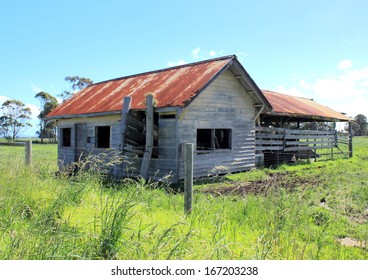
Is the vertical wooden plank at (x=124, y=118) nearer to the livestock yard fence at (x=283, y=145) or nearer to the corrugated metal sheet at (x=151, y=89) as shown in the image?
the corrugated metal sheet at (x=151, y=89)

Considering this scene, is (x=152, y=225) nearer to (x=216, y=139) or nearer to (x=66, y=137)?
(x=216, y=139)

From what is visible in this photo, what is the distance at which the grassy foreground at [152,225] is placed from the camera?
11.2ft

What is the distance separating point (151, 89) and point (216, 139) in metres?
3.70

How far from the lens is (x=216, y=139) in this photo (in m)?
14.8

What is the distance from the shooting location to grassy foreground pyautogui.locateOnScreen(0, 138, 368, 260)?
3.43 m

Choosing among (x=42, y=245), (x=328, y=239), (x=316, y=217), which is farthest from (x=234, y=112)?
(x=42, y=245)

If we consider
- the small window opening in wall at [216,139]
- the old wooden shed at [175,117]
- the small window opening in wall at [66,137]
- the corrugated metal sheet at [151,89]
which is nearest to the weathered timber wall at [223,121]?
the old wooden shed at [175,117]

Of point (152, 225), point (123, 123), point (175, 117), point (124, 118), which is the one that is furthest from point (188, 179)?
point (124, 118)

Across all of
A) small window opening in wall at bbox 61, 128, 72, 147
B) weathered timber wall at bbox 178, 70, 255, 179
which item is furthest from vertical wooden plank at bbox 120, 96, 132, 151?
small window opening in wall at bbox 61, 128, 72, 147

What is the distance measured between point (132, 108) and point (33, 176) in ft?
22.3

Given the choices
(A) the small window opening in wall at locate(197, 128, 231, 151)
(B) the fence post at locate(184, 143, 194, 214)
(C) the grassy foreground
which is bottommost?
(C) the grassy foreground

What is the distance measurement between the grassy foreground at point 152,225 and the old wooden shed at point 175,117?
4.49m

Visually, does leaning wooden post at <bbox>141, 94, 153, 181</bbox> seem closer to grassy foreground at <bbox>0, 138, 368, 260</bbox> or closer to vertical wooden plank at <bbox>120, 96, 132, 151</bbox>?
vertical wooden plank at <bbox>120, 96, 132, 151</bbox>

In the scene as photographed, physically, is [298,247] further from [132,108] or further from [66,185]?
[132,108]
